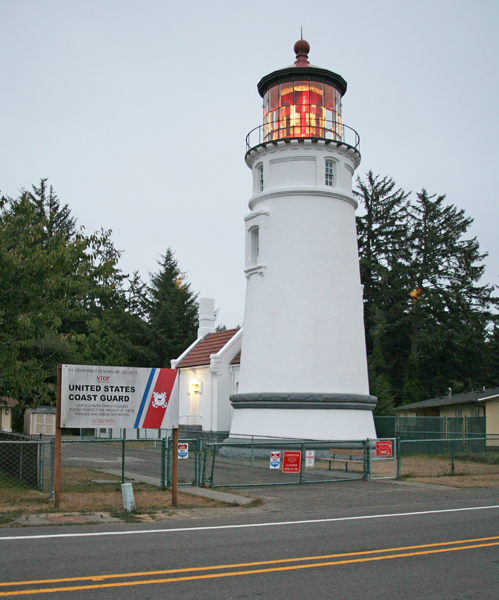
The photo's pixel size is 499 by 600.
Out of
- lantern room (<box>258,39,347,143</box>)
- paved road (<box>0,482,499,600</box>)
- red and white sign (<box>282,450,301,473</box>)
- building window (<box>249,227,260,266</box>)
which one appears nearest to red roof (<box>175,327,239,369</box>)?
building window (<box>249,227,260,266</box>)

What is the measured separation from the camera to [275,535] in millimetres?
10008

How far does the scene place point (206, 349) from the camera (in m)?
37.1

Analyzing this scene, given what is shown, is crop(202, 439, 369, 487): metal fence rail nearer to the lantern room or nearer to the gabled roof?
the gabled roof

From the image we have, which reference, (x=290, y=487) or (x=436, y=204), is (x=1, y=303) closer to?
(x=290, y=487)

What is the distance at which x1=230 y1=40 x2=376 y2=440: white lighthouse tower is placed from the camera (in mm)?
24828

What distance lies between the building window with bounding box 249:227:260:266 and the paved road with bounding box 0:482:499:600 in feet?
50.9

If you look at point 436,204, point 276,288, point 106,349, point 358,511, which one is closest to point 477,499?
point 358,511

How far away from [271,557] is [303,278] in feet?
57.6

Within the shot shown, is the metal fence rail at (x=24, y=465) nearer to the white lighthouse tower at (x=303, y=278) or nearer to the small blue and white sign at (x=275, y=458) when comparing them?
the small blue and white sign at (x=275, y=458)

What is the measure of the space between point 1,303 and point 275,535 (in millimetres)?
8024

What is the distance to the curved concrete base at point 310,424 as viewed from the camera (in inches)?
962

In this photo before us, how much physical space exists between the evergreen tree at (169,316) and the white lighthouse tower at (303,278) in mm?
26429

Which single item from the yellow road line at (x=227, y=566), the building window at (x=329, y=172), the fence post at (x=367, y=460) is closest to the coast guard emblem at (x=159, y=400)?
the yellow road line at (x=227, y=566)

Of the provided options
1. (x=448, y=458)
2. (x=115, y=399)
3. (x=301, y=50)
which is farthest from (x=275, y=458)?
(x=301, y=50)
